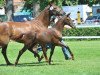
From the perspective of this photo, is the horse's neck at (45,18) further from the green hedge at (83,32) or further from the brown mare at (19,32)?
the green hedge at (83,32)

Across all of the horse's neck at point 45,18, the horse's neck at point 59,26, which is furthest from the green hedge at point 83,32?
the horse's neck at point 45,18

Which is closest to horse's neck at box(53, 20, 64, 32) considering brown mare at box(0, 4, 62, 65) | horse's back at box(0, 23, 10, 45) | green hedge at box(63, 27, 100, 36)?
brown mare at box(0, 4, 62, 65)

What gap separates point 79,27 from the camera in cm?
3459

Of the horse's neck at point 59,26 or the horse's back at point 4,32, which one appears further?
the horse's neck at point 59,26

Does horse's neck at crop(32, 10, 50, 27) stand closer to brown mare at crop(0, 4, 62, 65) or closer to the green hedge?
brown mare at crop(0, 4, 62, 65)

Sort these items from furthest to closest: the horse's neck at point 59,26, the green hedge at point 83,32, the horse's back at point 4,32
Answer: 1. the green hedge at point 83,32
2. the horse's neck at point 59,26
3. the horse's back at point 4,32

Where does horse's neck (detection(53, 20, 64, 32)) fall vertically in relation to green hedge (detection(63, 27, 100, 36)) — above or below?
above

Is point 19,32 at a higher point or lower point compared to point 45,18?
lower

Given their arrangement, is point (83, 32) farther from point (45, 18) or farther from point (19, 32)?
point (19, 32)

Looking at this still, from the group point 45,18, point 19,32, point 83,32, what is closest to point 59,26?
point 45,18

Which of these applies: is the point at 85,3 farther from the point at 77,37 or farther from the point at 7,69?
the point at 7,69

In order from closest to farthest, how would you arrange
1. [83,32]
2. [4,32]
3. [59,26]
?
[4,32] < [59,26] < [83,32]

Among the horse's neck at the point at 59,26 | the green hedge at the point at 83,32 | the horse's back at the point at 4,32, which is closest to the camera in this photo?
the horse's back at the point at 4,32

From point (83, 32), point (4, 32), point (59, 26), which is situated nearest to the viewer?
point (4, 32)
